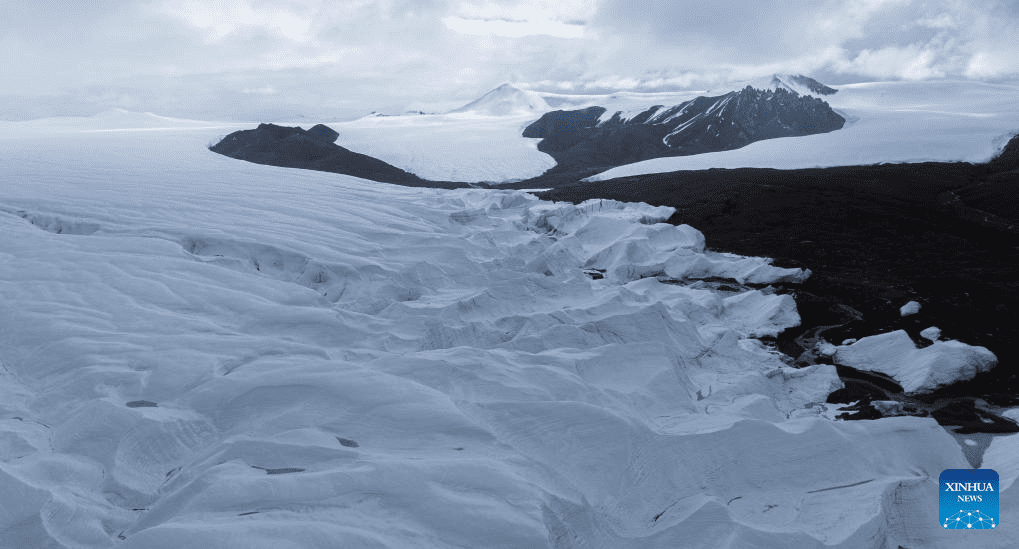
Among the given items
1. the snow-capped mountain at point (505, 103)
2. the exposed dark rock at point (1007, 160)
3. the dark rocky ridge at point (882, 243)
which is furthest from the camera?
the snow-capped mountain at point (505, 103)

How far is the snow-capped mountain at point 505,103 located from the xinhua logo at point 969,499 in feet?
279

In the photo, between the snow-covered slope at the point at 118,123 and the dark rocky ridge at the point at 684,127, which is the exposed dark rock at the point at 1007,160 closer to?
the dark rocky ridge at the point at 684,127

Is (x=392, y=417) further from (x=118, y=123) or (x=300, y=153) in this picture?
(x=118, y=123)

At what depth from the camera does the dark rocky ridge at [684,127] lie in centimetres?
4859

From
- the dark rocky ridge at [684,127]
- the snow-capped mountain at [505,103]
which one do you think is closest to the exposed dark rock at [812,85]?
the dark rocky ridge at [684,127]

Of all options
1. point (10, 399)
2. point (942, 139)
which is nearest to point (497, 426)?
point (10, 399)

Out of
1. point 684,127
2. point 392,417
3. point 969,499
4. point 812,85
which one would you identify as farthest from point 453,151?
point 812,85

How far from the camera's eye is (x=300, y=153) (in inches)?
1420

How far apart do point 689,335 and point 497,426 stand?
392cm

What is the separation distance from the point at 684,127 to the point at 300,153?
34691mm

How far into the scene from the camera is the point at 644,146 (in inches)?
1961

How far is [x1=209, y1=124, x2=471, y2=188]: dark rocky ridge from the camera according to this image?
107ft

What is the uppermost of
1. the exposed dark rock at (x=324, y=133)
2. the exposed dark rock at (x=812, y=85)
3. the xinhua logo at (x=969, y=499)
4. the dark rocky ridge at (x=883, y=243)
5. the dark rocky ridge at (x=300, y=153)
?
the exposed dark rock at (x=812, y=85)

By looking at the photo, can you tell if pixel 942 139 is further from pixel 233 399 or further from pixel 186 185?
pixel 233 399
